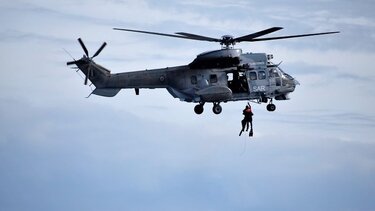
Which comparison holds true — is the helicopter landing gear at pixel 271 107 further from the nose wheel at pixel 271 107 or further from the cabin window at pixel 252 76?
the cabin window at pixel 252 76

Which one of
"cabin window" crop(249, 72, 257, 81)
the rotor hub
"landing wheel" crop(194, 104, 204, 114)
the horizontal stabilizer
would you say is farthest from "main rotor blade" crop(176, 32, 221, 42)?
the horizontal stabilizer

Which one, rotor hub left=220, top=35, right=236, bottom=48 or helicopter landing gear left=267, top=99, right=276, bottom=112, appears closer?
rotor hub left=220, top=35, right=236, bottom=48

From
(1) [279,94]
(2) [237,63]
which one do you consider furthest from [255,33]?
(1) [279,94]

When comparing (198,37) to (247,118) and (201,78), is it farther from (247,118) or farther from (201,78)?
(247,118)

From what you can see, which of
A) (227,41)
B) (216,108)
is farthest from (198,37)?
(216,108)

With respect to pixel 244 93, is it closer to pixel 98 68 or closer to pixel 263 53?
pixel 263 53

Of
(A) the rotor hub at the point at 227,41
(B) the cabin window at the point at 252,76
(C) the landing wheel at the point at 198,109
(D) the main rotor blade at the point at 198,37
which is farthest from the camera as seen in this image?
(C) the landing wheel at the point at 198,109

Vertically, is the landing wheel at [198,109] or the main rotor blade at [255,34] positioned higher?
the main rotor blade at [255,34]

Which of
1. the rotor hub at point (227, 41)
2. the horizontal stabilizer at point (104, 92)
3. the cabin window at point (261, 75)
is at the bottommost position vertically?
the horizontal stabilizer at point (104, 92)

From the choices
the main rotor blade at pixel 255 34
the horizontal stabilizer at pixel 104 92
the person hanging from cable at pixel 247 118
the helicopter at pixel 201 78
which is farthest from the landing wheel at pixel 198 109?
the horizontal stabilizer at pixel 104 92

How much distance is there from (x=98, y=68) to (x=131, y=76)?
2.07m

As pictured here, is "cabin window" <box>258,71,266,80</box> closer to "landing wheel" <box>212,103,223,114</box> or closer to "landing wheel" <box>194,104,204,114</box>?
"landing wheel" <box>212,103,223,114</box>

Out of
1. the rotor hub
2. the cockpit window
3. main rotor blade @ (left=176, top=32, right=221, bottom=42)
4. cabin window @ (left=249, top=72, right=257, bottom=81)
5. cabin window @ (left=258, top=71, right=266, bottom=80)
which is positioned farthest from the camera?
the cockpit window

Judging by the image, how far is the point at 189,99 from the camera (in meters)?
38.9
